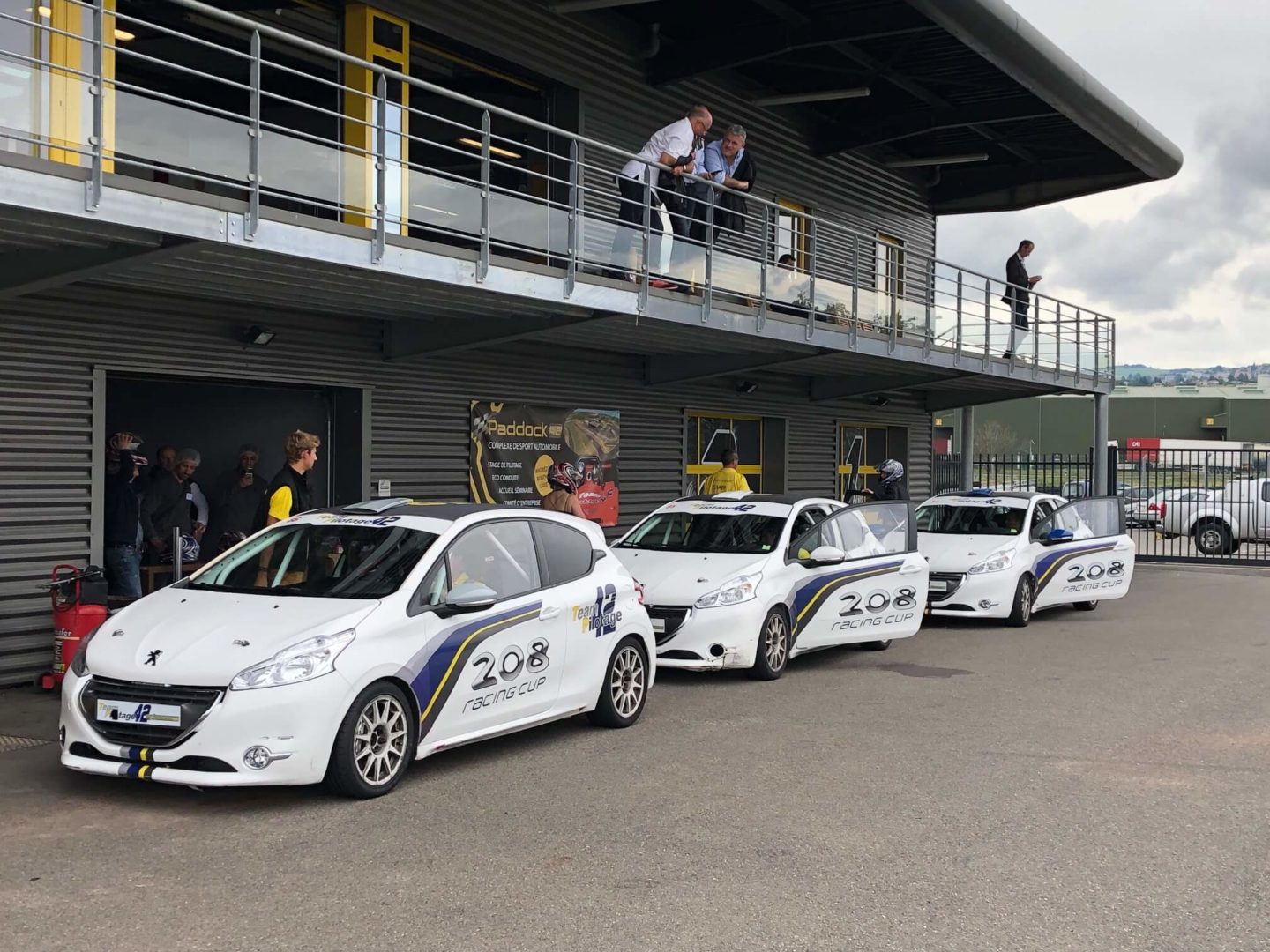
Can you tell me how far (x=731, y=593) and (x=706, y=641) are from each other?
435 millimetres

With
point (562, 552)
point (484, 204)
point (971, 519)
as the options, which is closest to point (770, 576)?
point (562, 552)

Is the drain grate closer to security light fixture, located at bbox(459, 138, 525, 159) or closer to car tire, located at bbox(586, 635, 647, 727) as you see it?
car tire, located at bbox(586, 635, 647, 727)

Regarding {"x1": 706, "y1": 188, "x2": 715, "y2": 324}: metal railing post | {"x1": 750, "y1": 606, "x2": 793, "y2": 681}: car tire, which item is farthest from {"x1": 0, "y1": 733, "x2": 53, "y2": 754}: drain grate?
{"x1": 706, "y1": 188, "x2": 715, "y2": 324}: metal railing post

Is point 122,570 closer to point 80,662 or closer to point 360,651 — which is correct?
point 80,662

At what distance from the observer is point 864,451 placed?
72.5ft

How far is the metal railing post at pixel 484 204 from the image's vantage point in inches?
399

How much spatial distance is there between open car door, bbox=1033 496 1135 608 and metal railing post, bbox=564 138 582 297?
6.91m

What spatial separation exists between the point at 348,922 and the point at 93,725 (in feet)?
7.45

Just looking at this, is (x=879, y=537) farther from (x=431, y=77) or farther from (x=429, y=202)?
(x=431, y=77)

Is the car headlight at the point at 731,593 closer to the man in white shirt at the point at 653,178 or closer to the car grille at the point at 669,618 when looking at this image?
the car grille at the point at 669,618

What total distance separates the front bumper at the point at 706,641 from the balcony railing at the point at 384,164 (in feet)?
10.1

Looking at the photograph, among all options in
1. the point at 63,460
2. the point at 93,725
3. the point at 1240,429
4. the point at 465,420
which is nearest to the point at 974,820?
the point at 93,725

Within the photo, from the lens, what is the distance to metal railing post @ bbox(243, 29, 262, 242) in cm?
825

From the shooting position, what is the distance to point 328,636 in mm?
6488
